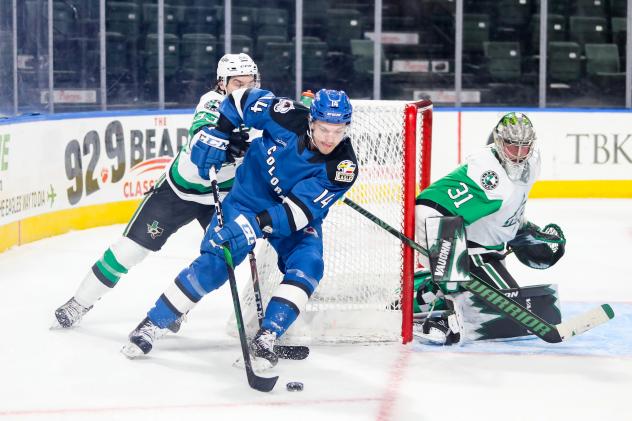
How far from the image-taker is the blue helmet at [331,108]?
3.75 meters

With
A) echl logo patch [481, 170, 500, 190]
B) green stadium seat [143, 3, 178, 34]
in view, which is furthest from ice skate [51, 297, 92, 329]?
green stadium seat [143, 3, 178, 34]

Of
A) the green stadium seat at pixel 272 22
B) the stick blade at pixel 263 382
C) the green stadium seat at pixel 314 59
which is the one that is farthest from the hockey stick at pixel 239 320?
the green stadium seat at pixel 314 59

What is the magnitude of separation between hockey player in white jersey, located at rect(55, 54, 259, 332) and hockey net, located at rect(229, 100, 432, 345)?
0.32 m

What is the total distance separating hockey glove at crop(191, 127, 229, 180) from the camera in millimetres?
3967

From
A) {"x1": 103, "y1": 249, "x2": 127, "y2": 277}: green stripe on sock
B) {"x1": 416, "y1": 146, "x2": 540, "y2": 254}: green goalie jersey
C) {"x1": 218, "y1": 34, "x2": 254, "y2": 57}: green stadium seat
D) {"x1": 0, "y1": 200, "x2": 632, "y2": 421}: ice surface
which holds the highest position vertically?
{"x1": 218, "y1": 34, "x2": 254, "y2": 57}: green stadium seat

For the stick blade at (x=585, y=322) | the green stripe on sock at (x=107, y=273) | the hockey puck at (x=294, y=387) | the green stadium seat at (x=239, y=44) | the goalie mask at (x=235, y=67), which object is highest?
the green stadium seat at (x=239, y=44)

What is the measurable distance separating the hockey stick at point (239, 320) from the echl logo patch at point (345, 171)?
42 cm

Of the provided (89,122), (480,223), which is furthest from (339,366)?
(89,122)

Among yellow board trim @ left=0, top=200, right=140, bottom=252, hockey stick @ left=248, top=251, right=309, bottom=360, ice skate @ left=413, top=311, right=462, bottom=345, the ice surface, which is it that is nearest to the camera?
the ice surface

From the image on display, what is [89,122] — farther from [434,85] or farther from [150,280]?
[434,85]

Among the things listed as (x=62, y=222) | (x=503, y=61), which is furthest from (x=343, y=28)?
(x=62, y=222)

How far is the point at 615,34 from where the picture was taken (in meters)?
9.87

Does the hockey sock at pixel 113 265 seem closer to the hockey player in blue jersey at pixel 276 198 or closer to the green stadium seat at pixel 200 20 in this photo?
the hockey player in blue jersey at pixel 276 198

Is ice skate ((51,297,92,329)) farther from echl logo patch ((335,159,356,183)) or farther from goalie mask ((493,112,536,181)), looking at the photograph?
goalie mask ((493,112,536,181))
